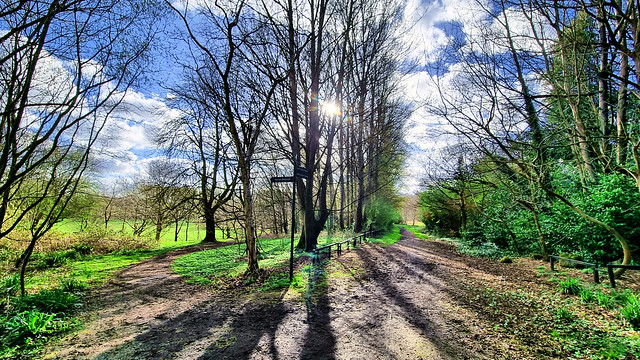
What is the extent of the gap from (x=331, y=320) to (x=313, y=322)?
0.94ft

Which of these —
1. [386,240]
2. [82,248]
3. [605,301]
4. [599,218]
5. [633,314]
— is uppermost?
[599,218]

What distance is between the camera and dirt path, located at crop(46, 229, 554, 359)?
3254 mm

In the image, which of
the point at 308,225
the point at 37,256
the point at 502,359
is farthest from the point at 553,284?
the point at 37,256


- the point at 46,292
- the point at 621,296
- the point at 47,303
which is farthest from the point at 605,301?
the point at 46,292

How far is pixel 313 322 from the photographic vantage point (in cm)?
407

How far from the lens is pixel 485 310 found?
4.40 metres

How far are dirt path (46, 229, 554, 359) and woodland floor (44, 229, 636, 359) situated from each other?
0.05 feet

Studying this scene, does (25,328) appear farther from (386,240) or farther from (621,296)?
(386,240)

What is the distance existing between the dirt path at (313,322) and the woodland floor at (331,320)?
0.02 meters

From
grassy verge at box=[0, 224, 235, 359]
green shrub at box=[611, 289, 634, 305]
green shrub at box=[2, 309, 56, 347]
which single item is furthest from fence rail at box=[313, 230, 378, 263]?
green shrub at box=[611, 289, 634, 305]

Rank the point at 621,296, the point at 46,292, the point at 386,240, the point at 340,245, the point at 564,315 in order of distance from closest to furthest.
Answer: the point at 564,315 < the point at 621,296 < the point at 46,292 < the point at 340,245 < the point at 386,240

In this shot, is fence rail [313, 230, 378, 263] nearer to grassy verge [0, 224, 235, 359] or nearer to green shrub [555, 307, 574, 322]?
green shrub [555, 307, 574, 322]

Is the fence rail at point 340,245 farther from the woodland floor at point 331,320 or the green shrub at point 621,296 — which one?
the green shrub at point 621,296

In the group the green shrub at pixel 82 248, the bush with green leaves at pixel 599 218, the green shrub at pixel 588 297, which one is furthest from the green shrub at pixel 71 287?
the bush with green leaves at pixel 599 218
